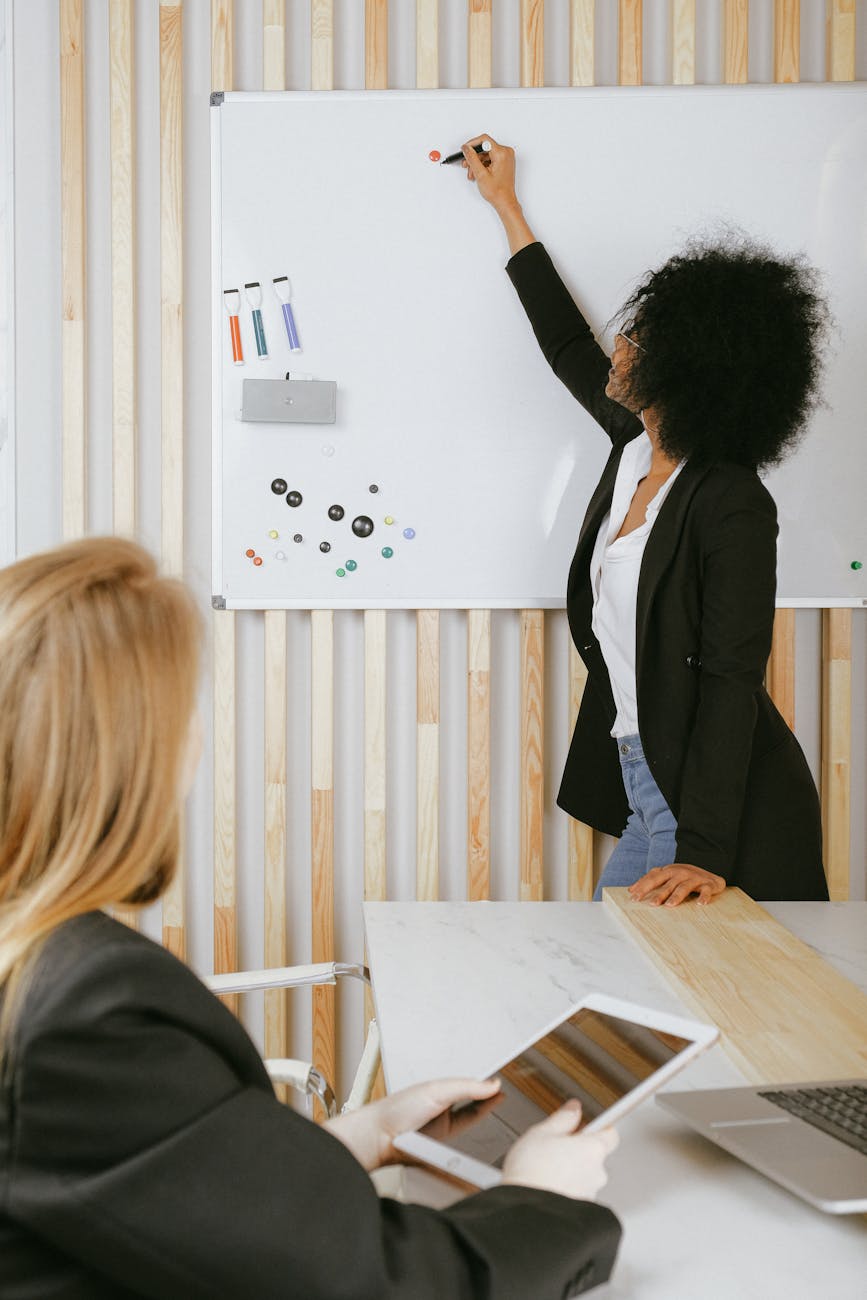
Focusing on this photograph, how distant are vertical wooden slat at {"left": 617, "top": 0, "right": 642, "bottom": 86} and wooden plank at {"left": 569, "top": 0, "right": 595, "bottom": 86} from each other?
7cm

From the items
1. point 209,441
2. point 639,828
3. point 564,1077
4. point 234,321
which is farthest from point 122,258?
point 564,1077

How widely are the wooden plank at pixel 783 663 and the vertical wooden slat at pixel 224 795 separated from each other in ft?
3.99

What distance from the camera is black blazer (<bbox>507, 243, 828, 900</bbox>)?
204 cm

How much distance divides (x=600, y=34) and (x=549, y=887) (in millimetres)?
1933

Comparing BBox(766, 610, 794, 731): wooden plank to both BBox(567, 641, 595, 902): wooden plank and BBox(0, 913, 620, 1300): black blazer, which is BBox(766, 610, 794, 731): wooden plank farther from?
BBox(0, 913, 620, 1300): black blazer

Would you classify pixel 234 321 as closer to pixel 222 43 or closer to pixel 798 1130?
pixel 222 43

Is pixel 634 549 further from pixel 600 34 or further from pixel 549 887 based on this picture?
pixel 600 34

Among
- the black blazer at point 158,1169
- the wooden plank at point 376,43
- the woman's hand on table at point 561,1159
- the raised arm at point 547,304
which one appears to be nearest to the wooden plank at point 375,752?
the raised arm at point 547,304

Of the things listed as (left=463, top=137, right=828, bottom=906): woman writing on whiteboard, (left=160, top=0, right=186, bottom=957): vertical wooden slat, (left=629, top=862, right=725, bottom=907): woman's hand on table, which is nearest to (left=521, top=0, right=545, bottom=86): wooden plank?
(left=463, top=137, right=828, bottom=906): woman writing on whiteboard

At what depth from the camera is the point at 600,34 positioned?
108 inches

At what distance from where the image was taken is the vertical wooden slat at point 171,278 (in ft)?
8.76

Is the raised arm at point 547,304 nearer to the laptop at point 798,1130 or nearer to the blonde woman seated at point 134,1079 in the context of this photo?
the laptop at point 798,1130

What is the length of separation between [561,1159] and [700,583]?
4.38 feet

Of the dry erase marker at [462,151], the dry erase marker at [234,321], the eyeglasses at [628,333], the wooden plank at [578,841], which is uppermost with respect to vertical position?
the dry erase marker at [462,151]
